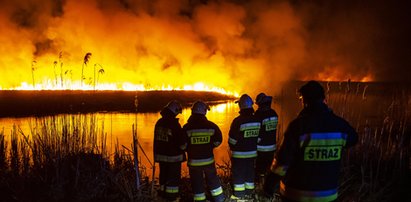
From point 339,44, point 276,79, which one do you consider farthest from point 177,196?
point 339,44

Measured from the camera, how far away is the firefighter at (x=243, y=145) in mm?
6707

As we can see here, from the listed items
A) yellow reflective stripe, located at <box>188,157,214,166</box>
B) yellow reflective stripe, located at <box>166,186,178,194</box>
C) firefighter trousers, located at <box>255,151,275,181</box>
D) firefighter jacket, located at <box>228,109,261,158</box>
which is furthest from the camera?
firefighter trousers, located at <box>255,151,275,181</box>

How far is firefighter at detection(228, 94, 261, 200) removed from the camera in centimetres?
671

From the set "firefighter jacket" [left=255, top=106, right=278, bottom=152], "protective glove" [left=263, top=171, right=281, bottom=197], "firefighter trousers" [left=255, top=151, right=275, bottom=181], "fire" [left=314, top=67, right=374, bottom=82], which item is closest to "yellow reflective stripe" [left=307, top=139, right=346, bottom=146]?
"protective glove" [left=263, top=171, right=281, bottom=197]

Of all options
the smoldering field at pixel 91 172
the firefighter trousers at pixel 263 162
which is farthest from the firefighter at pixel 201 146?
the firefighter trousers at pixel 263 162

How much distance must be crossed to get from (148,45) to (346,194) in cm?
2910

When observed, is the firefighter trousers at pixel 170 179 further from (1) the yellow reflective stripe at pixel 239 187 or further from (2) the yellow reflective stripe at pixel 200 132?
(1) the yellow reflective stripe at pixel 239 187

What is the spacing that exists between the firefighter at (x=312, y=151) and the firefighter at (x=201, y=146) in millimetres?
2594

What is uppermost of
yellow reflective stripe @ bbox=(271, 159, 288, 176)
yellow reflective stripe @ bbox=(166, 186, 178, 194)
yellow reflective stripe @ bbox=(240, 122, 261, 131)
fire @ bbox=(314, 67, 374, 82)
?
fire @ bbox=(314, 67, 374, 82)

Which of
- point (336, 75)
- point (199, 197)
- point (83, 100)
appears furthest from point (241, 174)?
point (336, 75)

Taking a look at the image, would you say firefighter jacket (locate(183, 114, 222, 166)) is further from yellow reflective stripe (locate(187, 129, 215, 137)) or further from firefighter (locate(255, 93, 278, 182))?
firefighter (locate(255, 93, 278, 182))

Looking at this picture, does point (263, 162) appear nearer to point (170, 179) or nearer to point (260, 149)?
point (260, 149)

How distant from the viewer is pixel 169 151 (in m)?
6.71

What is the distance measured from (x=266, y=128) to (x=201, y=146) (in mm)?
1808
